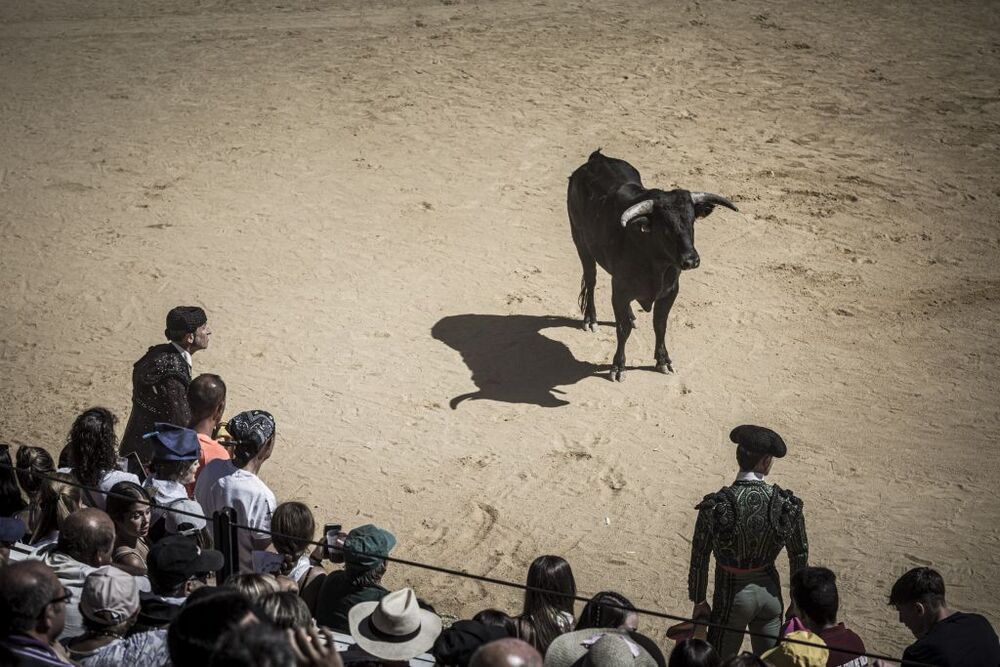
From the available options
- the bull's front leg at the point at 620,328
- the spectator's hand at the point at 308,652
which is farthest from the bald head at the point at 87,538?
the bull's front leg at the point at 620,328

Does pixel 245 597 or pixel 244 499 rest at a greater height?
pixel 245 597

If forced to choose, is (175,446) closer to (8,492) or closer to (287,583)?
(8,492)

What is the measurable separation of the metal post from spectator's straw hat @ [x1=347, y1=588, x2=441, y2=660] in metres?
1.05

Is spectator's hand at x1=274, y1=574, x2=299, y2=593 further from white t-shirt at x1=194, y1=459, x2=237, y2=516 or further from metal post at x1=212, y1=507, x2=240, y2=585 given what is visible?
white t-shirt at x1=194, y1=459, x2=237, y2=516

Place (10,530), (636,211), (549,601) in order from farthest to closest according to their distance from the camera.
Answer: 1. (636,211)
2. (10,530)
3. (549,601)

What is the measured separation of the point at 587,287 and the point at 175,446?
6367 mm

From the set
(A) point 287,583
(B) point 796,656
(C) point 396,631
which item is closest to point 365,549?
(A) point 287,583

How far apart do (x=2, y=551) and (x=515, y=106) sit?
12.4 m

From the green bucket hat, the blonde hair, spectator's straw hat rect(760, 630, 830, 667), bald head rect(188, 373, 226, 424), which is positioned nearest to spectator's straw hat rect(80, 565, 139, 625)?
the blonde hair

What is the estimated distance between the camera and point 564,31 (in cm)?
1927

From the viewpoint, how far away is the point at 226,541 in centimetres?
576

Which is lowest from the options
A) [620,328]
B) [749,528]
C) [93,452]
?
[620,328]

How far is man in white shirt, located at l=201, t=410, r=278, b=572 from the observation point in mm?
6473

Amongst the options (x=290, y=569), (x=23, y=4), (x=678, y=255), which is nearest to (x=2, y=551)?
(x=290, y=569)
